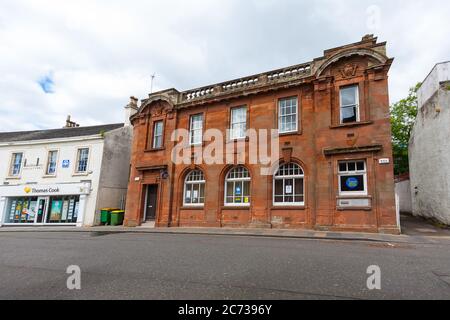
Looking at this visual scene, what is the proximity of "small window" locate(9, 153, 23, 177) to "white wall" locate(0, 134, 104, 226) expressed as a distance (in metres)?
0.26

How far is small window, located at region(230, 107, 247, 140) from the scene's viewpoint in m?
16.0

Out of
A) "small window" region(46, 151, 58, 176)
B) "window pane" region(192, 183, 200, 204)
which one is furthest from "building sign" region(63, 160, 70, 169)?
"window pane" region(192, 183, 200, 204)

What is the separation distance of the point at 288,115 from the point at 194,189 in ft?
23.9

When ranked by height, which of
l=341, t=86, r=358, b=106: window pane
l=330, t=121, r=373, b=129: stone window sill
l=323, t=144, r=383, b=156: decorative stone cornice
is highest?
l=341, t=86, r=358, b=106: window pane

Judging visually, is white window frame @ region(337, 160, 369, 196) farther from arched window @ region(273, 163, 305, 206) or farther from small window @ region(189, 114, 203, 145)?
small window @ region(189, 114, 203, 145)

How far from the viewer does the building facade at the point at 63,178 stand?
2019cm

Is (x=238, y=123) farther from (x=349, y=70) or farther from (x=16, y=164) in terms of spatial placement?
(x=16, y=164)

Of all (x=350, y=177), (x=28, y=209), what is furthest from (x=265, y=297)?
(x=28, y=209)

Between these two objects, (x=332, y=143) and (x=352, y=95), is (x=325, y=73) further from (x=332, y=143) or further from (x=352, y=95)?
(x=332, y=143)

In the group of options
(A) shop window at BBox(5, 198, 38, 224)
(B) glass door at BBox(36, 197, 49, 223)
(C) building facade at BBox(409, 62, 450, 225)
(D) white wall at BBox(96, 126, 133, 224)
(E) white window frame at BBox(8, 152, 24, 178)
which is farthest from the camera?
(E) white window frame at BBox(8, 152, 24, 178)

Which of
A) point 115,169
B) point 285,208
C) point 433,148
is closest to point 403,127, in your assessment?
point 433,148

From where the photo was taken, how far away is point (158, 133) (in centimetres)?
1894

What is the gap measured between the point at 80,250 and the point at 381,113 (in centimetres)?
1350
